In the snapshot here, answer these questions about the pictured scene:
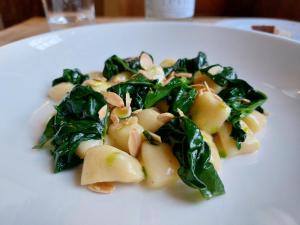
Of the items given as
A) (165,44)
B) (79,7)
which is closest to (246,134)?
(165,44)

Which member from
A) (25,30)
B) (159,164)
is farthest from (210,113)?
(25,30)

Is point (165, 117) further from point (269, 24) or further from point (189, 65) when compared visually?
point (269, 24)

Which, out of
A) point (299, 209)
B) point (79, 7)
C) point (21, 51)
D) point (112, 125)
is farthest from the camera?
point (79, 7)

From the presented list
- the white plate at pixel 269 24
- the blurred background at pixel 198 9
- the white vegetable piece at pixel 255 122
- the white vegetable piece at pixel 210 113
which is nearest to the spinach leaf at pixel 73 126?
the white vegetable piece at pixel 210 113

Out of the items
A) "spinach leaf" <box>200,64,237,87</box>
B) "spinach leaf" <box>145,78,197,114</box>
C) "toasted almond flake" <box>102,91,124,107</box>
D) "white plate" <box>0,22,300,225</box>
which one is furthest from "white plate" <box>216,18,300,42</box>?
"toasted almond flake" <box>102,91,124,107</box>

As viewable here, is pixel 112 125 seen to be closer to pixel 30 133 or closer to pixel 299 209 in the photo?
pixel 30 133

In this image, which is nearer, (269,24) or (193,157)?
(193,157)

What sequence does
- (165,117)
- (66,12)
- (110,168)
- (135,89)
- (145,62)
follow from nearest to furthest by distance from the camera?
1. (110,168)
2. (165,117)
3. (135,89)
4. (145,62)
5. (66,12)

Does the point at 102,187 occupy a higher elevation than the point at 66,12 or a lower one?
lower
